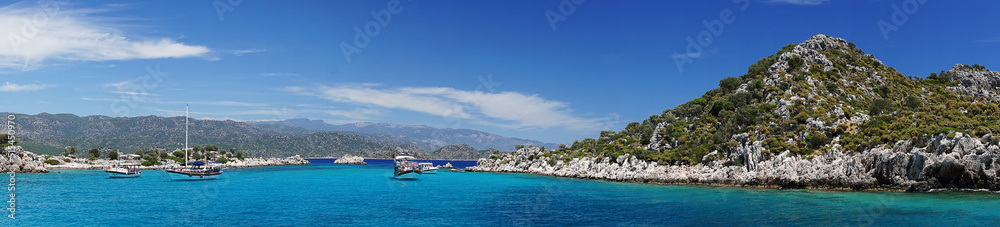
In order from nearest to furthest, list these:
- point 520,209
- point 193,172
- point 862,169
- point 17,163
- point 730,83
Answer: point 520,209 < point 862,169 < point 193,172 < point 17,163 < point 730,83

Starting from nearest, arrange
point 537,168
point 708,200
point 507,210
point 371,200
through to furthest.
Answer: point 507,210, point 708,200, point 371,200, point 537,168

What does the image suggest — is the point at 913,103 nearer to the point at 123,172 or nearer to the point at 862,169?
the point at 862,169

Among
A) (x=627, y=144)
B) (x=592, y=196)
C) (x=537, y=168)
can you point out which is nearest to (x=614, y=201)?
(x=592, y=196)

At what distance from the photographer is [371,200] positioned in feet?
171

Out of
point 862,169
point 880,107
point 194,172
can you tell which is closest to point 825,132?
point 862,169

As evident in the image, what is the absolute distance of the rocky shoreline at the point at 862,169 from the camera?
1897 inches

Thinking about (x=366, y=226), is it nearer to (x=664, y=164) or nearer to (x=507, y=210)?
(x=507, y=210)

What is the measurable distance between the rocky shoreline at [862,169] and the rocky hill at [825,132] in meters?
0.10

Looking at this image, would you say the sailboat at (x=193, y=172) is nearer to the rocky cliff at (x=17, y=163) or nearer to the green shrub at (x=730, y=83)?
the rocky cliff at (x=17, y=163)

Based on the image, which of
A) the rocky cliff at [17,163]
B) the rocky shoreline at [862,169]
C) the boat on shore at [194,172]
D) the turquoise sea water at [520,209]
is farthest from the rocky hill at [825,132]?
the rocky cliff at [17,163]

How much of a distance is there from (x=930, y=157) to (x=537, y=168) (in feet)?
256

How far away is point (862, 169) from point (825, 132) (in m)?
12.6

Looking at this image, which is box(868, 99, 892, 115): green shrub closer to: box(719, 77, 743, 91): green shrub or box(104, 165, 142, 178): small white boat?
box(719, 77, 743, 91): green shrub

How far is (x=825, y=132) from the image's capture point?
2584 inches
